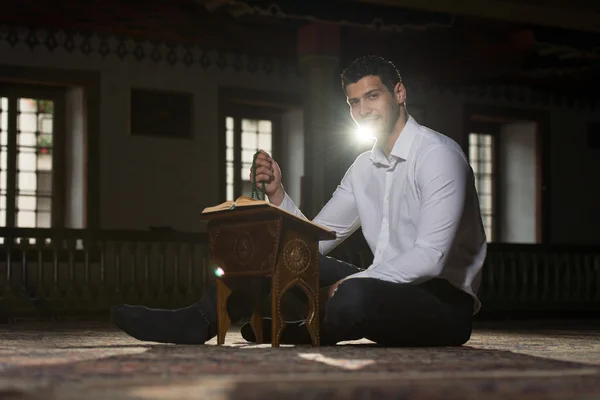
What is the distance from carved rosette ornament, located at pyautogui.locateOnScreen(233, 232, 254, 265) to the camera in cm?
429

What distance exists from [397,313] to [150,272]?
735 cm

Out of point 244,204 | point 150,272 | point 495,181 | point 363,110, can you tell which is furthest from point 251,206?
point 495,181

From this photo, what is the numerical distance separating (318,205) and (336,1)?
2.03 m

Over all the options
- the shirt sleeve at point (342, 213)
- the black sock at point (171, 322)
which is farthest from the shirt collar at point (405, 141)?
the black sock at point (171, 322)

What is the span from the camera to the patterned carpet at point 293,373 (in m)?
2.42

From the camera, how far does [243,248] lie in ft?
14.2

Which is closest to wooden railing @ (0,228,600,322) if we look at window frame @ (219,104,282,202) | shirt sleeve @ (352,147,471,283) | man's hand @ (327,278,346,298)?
window frame @ (219,104,282,202)

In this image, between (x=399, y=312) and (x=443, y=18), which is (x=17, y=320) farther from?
(x=399, y=312)

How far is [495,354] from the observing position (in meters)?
4.01

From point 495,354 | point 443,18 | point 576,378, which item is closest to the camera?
point 576,378

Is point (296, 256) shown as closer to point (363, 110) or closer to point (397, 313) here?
point (397, 313)

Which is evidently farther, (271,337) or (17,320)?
(17,320)

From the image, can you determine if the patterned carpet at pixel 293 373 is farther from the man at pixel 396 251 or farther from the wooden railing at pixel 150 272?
the wooden railing at pixel 150 272

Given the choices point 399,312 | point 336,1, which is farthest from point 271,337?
point 336,1
